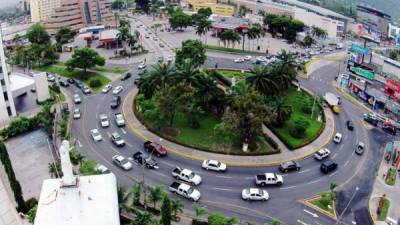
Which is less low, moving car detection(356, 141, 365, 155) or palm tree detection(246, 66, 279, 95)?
palm tree detection(246, 66, 279, 95)

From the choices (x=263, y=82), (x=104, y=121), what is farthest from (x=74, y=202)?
(x=263, y=82)

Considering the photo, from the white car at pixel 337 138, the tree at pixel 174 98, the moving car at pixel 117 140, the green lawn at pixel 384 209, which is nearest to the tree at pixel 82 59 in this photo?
the moving car at pixel 117 140

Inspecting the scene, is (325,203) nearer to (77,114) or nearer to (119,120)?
(119,120)

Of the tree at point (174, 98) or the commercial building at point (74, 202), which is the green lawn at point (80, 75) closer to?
the tree at point (174, 98)

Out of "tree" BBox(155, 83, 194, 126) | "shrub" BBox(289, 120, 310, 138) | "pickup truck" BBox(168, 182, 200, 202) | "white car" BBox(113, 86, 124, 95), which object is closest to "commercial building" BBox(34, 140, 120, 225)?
"pickup truck" BBox(168, 182, 200, 202)

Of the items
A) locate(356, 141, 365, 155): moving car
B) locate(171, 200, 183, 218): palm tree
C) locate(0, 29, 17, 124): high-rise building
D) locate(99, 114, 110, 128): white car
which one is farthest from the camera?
locate(0, 29, 17, 124): high-rise building

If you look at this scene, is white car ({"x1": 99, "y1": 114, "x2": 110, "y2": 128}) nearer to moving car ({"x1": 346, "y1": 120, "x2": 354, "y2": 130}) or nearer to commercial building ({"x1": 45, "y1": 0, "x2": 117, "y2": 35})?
moving car ({"x1": 346, "y1": 120, "x2": 354, "y2": 130})
